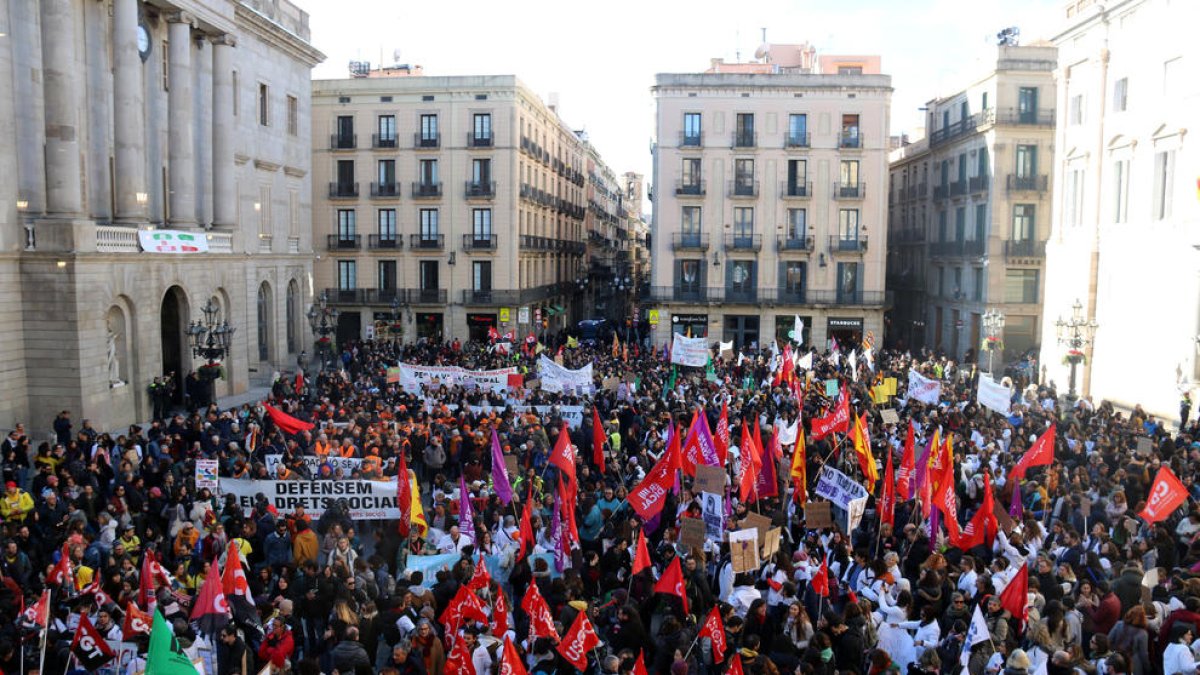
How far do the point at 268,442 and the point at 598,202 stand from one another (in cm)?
6674

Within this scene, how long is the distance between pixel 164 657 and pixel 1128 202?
3158 cm

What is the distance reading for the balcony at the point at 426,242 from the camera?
49438 millimetres

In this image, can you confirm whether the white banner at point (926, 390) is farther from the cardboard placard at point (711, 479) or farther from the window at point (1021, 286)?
the window at point (1021, 286)

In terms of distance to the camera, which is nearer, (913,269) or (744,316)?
(744,316)

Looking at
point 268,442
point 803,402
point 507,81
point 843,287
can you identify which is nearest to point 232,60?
point 507,81

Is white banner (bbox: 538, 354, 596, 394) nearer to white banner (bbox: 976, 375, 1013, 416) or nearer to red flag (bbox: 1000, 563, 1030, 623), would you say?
white banner (bbox: 976, 375, 1013, 416)

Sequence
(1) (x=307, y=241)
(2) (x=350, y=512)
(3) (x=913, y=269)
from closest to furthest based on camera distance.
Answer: (2) (x=350, y=512)
(1) (x=307, y=241)
(3) (x=913, y=269)

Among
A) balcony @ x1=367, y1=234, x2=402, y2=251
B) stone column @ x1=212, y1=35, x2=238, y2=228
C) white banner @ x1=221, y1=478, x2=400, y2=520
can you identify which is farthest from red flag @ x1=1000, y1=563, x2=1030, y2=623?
balcony @ x1=367, y1=234, x2=402, y2=251

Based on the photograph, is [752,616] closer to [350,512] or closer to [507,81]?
[350,512]

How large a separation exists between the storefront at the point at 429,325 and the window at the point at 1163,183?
32413 millimetres

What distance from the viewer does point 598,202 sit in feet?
278

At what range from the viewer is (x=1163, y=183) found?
2944cm

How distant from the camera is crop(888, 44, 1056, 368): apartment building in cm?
4353

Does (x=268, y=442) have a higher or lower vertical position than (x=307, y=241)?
lower
